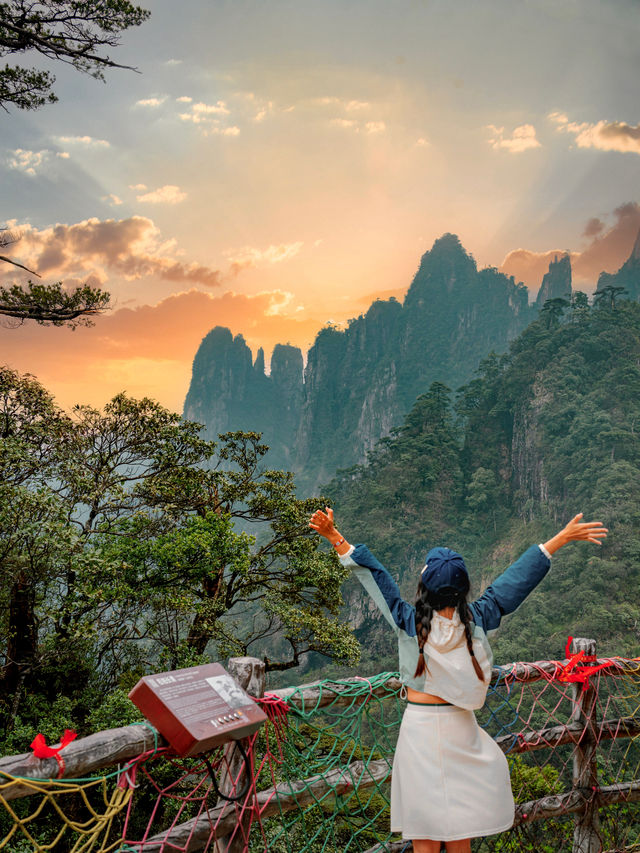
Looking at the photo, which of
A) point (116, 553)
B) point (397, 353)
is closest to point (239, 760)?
point (116, 553)

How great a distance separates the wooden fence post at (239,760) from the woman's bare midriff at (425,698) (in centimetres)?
39

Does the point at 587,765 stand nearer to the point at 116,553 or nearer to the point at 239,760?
the point at 239,760

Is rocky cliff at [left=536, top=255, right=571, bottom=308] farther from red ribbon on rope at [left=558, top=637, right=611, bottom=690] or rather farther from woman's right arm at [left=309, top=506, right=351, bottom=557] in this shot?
woman's right arm at [left=309, top=506, right=351, bottom=557]

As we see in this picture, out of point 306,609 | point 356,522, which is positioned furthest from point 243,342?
point 306,609

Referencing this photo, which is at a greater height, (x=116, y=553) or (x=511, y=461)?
(x=511, y=461)

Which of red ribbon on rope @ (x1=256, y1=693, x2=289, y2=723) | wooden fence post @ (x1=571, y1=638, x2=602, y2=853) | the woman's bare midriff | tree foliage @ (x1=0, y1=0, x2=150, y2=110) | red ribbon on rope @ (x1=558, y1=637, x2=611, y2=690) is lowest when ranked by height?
wooden fence post @ (x1=571, y1=638, x2=602, y2=853)

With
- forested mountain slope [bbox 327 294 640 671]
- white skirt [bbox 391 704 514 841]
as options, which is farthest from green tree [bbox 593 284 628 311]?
white skirt [bbox 391 704 514 841]

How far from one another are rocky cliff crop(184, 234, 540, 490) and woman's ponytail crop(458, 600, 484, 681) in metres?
53.7

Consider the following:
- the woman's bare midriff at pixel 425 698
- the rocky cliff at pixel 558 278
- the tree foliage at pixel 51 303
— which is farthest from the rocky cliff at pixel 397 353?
the woman's bare midriff at pixel 425 698

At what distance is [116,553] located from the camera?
5961 millimetres

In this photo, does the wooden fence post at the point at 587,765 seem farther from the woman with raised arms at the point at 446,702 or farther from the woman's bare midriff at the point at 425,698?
the woman's bare midriff at the point at 425,698

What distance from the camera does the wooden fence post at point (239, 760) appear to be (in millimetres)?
1366

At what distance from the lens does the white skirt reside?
1.34 m

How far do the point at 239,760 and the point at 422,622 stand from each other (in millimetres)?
561
